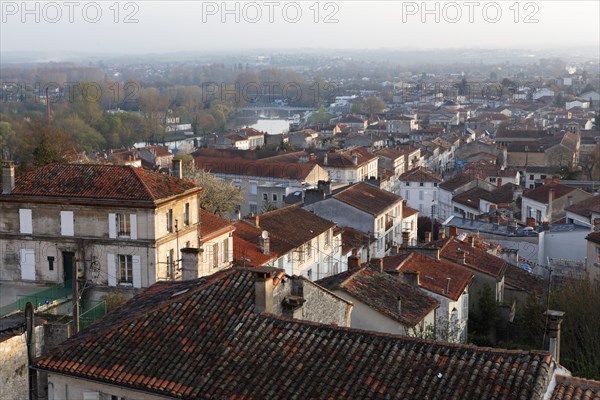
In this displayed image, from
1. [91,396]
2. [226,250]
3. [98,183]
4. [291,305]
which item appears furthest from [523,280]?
[91,396]

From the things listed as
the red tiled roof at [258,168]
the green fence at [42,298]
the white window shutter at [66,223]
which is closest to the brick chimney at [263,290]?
the green fence at [42,298]

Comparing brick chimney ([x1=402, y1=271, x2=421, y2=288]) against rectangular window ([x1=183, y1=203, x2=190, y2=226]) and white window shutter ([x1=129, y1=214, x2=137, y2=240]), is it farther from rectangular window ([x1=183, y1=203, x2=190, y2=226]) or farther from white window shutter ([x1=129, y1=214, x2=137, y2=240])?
white window shutter ([x1=129, y1=214, x2=137, y2=240])

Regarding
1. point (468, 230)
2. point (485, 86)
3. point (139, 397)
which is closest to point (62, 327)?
point (139, 397)

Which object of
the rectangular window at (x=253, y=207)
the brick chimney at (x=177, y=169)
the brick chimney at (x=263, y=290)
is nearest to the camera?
the brick chimney at (x=263, y=290)

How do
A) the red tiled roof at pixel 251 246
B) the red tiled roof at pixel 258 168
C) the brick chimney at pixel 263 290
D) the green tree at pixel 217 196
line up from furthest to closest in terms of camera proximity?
1. the red tiled roof at pixel 258 168
2. the green tree at pixel 217 196
3. the red tiled roof at pixel 251 246
4. the brick chimney at pixel 263 290

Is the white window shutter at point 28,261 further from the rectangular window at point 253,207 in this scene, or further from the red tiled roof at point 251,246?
the rectangular window at point 253,207

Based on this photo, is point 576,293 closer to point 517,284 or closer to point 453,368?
point 517,284

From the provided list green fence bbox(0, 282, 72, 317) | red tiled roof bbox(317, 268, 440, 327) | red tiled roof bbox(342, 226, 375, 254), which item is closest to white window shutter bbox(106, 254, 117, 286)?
green fence bbox(0, 282, 72, 317)
